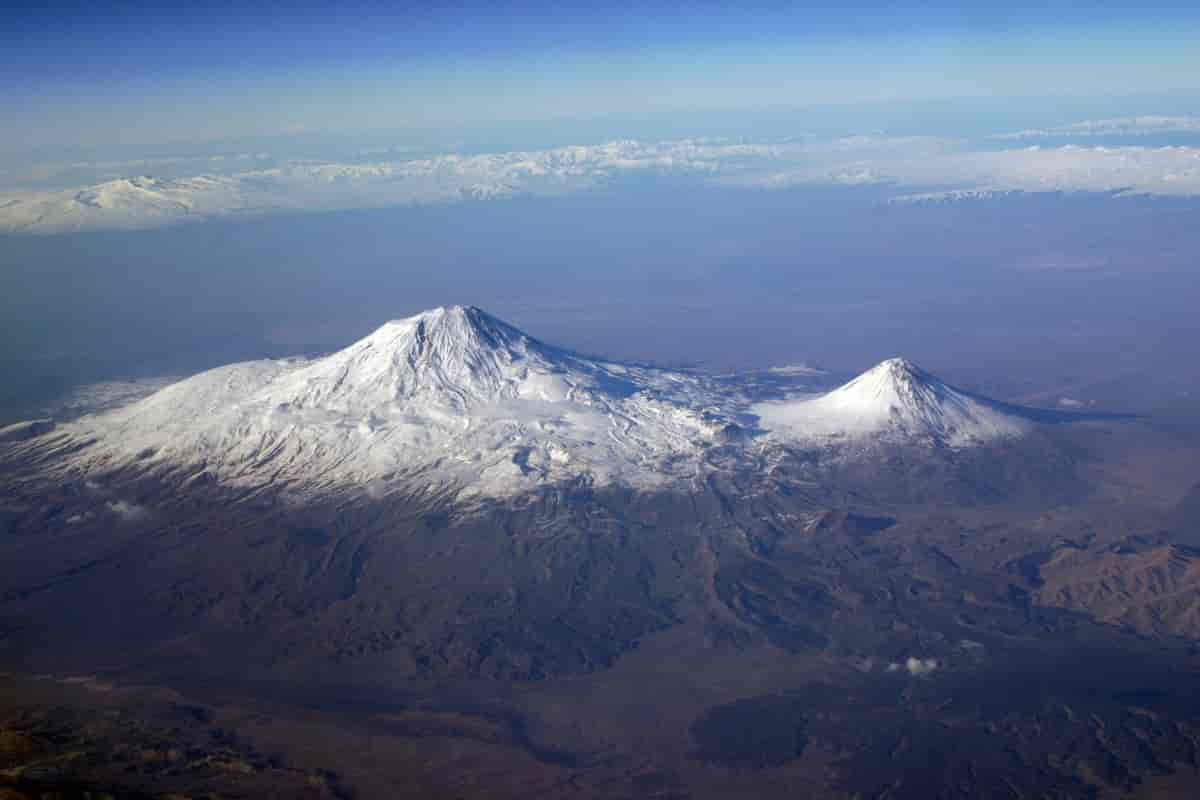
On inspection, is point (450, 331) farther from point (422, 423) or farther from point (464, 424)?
point (464, 424)

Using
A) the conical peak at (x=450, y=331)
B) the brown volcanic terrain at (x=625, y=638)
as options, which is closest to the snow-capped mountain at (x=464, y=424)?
the conical peak at (x=450, y=331)

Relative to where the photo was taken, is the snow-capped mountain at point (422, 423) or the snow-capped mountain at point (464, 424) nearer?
the snow-capped mountain at point (422, 423)

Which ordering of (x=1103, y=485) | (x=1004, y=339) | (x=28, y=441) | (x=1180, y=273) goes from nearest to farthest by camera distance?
(x=1103, y=485)
(x=28, y=441)
(x=1004, y=339)
(x=1180, y=273)

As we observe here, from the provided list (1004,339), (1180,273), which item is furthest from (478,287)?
(1180,273)

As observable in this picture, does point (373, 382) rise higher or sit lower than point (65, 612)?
higher

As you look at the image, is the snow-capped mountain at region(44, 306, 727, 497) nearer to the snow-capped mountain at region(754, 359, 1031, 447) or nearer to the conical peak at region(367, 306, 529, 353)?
the conical peak at region(367, 306, 529, 353)

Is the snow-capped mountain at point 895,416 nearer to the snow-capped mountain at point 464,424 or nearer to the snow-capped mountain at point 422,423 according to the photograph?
the snow-capped mountain at point 464,424

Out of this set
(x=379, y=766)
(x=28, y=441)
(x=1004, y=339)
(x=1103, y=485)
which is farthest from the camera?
(x=1004, y=339)

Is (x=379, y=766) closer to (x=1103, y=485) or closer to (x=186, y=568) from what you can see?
(x=186, y=568)
